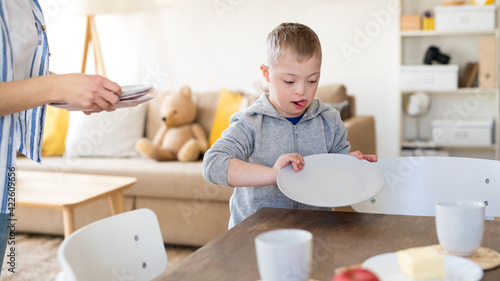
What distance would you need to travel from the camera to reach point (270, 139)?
1479 mm

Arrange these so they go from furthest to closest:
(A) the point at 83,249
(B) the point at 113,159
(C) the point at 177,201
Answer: (B) the point at 113,159
(C) the point at 177,201
(A) the point at 83,249

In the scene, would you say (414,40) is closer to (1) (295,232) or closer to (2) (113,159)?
(2) (113,159)

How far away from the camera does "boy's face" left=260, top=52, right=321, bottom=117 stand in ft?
4.52

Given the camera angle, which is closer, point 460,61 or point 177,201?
point 177,201

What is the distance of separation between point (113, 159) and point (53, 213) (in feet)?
1.69

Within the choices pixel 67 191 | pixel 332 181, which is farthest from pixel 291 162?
pixel 67 191

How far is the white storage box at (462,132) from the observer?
3828 mm

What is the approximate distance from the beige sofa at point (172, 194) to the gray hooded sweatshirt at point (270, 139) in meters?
1.25

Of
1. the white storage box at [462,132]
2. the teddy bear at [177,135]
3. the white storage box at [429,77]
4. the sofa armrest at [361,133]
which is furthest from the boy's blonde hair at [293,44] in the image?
the white storage box at [462,132]

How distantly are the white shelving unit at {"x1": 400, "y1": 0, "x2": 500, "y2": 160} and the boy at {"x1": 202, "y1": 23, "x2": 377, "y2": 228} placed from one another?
2681mm

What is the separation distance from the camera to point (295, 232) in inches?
27.5

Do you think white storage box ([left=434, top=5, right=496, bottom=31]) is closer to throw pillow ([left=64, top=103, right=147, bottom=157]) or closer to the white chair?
throw pillow ([left=64, top=103, right=147, bottom=157])

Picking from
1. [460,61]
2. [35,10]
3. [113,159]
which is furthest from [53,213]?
[460,61]

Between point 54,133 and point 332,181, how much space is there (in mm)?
2964
